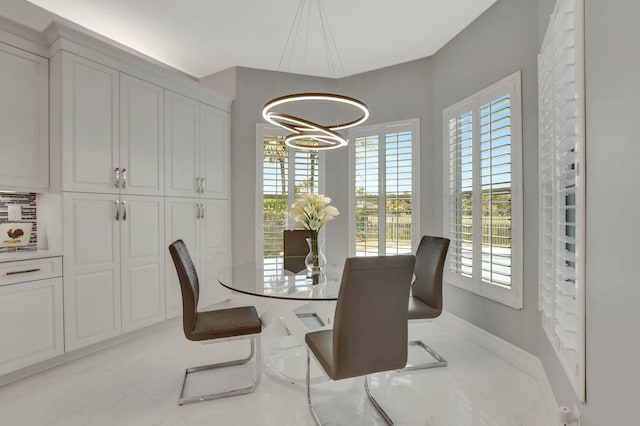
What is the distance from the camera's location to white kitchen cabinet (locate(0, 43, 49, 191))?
2352 mm

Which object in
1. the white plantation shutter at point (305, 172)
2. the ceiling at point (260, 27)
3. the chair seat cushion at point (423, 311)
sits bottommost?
the chair seat cushion at point (423, 311)

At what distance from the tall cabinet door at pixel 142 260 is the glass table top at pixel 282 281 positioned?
3.36 feet

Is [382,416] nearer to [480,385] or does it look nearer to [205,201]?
[480,385]

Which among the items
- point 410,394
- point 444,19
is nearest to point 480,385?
point 410,394

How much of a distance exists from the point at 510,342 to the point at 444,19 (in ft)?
9.48

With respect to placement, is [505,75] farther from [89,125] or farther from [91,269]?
[91,269]

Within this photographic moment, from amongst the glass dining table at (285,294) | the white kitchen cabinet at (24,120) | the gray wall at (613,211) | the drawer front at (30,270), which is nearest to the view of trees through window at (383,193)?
the glass dining table at (285,294)

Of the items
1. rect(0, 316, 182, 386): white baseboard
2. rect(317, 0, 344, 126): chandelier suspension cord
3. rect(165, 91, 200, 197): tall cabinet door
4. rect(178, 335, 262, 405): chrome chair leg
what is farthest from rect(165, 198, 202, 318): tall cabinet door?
rect(317, 0, 344, 126): chandelier suspension cord

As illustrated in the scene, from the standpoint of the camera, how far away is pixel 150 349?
282 centimetres

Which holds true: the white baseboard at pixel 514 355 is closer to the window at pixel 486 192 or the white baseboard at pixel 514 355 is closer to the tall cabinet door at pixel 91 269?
the window at pixel 486 192

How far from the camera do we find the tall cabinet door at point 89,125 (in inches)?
99.5

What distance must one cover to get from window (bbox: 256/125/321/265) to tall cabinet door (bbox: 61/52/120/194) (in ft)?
5.37

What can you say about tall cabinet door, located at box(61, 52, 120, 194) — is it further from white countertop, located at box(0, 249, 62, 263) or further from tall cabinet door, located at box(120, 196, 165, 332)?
white countertop, located at box(0, 249, 62, 263)

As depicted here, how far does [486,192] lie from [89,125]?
3.39 meters
